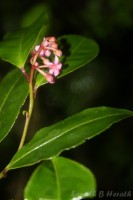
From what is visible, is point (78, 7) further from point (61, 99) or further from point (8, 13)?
A: point (61, 99)

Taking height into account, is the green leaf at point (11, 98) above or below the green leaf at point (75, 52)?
below

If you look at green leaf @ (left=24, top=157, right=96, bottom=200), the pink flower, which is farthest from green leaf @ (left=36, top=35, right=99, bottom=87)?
green leaf @ (left=24, top=157, right=96, bottom=200)

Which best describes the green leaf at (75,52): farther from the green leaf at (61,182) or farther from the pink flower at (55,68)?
the green leaf at (61,182)

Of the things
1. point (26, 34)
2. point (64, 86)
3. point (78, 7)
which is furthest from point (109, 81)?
point (26, 34)

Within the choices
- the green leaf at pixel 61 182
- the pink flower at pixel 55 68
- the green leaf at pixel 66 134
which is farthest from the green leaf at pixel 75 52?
the green leaf at pixel 61 182

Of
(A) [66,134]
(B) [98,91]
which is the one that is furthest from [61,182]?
(B) [98,91]

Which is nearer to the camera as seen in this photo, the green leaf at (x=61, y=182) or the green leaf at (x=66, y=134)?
the green leaf at (x=61, y=182)

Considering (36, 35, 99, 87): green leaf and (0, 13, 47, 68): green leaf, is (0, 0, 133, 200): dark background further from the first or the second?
(0, 13, 47, 68): green leaf
